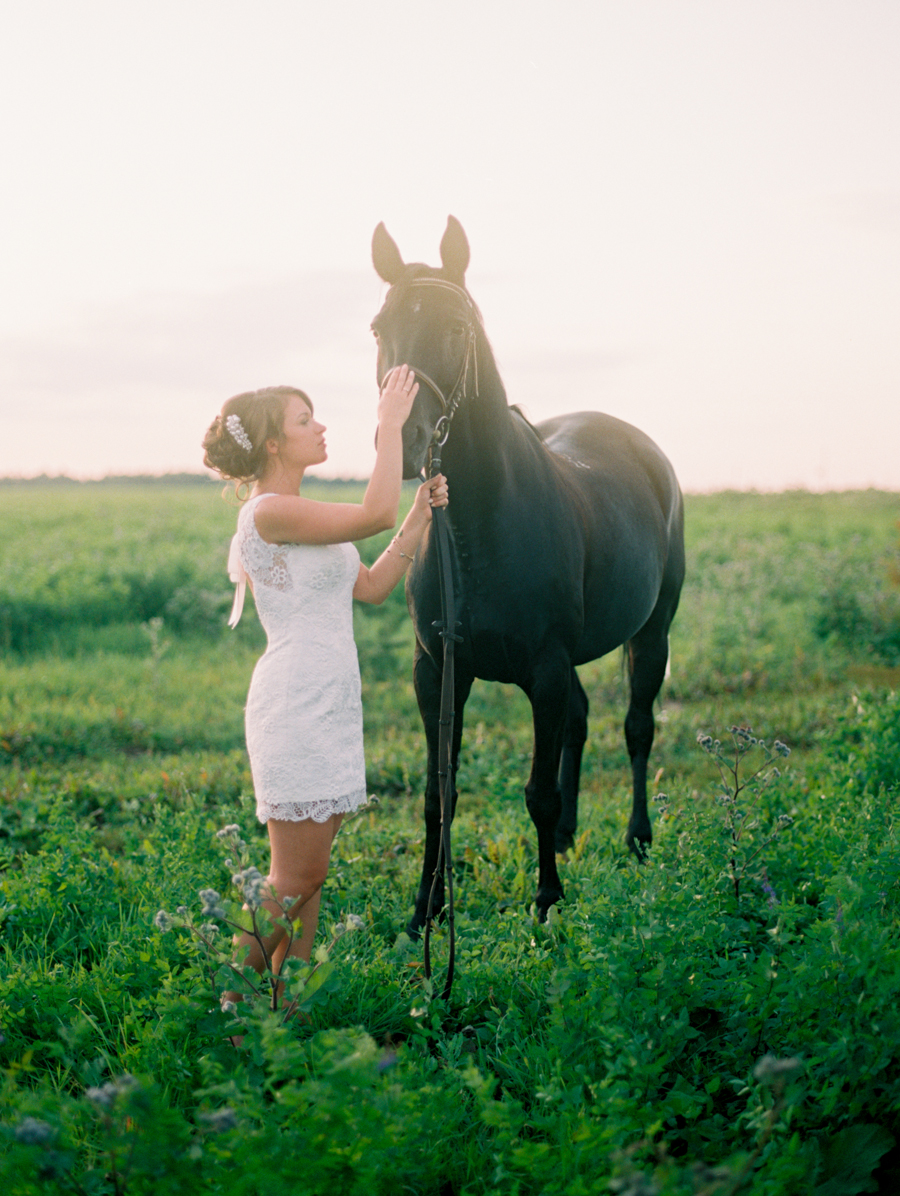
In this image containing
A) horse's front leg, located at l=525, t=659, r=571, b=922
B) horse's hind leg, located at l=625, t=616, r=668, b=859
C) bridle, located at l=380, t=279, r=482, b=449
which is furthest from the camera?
horse's hind leg, located at l=625, t=616, r=668, b=859

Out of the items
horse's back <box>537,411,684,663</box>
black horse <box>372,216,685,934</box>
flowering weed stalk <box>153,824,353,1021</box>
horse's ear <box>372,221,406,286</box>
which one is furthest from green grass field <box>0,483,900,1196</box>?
horse's ear <box>372,221,406,286</box>

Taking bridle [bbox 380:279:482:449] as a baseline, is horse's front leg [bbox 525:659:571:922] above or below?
below

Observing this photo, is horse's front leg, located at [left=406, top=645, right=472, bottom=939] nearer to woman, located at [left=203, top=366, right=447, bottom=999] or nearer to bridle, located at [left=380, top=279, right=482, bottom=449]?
woman, located at [left=203, top=366, right=447, bottom=999]

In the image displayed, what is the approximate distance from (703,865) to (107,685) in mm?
6469

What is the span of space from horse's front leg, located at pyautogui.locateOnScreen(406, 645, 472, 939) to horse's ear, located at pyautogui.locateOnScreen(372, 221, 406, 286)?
4.82 ft

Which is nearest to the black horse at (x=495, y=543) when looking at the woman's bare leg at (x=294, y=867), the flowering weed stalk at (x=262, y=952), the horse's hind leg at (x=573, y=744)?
the horse's hind leg at (x=573, y=744)

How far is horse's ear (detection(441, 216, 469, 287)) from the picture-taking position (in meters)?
3.05

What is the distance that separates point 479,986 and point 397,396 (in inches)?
74.3

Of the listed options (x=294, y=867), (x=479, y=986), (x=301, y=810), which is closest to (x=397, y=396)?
(x=301, y=810)

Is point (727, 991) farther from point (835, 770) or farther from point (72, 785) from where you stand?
point (72, 785)

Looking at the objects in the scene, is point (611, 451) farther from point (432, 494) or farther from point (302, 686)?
point (302, 686)

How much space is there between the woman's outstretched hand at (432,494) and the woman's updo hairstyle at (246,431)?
1.59 feet

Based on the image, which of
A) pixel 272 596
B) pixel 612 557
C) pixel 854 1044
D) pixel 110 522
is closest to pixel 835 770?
pixel 612 557

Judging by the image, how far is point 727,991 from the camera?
92.0 inches
